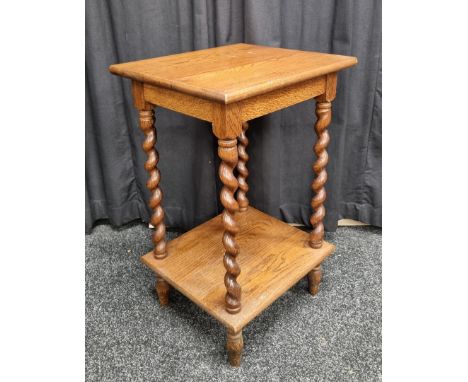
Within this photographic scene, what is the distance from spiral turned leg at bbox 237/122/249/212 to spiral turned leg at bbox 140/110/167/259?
1.16 feet

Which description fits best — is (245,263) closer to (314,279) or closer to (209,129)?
(314,279)

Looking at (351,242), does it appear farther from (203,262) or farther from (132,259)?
(132,259)

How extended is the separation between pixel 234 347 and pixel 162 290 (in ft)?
1.08

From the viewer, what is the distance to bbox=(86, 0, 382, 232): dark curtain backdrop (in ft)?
4.42

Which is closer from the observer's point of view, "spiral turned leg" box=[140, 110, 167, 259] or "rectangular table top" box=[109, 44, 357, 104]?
Answer: "rectangular table top" box=[109, 44, 357, 104]

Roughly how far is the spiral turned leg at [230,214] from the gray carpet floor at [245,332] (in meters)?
0.20

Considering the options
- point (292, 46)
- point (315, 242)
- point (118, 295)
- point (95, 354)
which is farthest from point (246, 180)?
point (95, 354)

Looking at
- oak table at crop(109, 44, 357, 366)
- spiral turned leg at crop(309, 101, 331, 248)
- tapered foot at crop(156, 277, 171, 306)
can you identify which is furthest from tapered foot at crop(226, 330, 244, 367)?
spiral turned leg at crop(309, 101, 331, 248)

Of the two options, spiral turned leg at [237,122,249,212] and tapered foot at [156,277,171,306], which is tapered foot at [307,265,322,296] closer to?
spiral turned leg at [237,122,249,212]

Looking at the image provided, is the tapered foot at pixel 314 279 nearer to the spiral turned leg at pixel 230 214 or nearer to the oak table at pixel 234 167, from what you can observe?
the oak table at pixel 234 167

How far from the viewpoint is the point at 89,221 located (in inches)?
65.4

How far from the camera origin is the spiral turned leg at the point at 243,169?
1.46 meters

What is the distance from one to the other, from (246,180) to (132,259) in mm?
529

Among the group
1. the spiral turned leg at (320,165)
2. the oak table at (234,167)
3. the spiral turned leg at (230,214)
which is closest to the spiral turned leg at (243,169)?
the oak table at (234,167)
